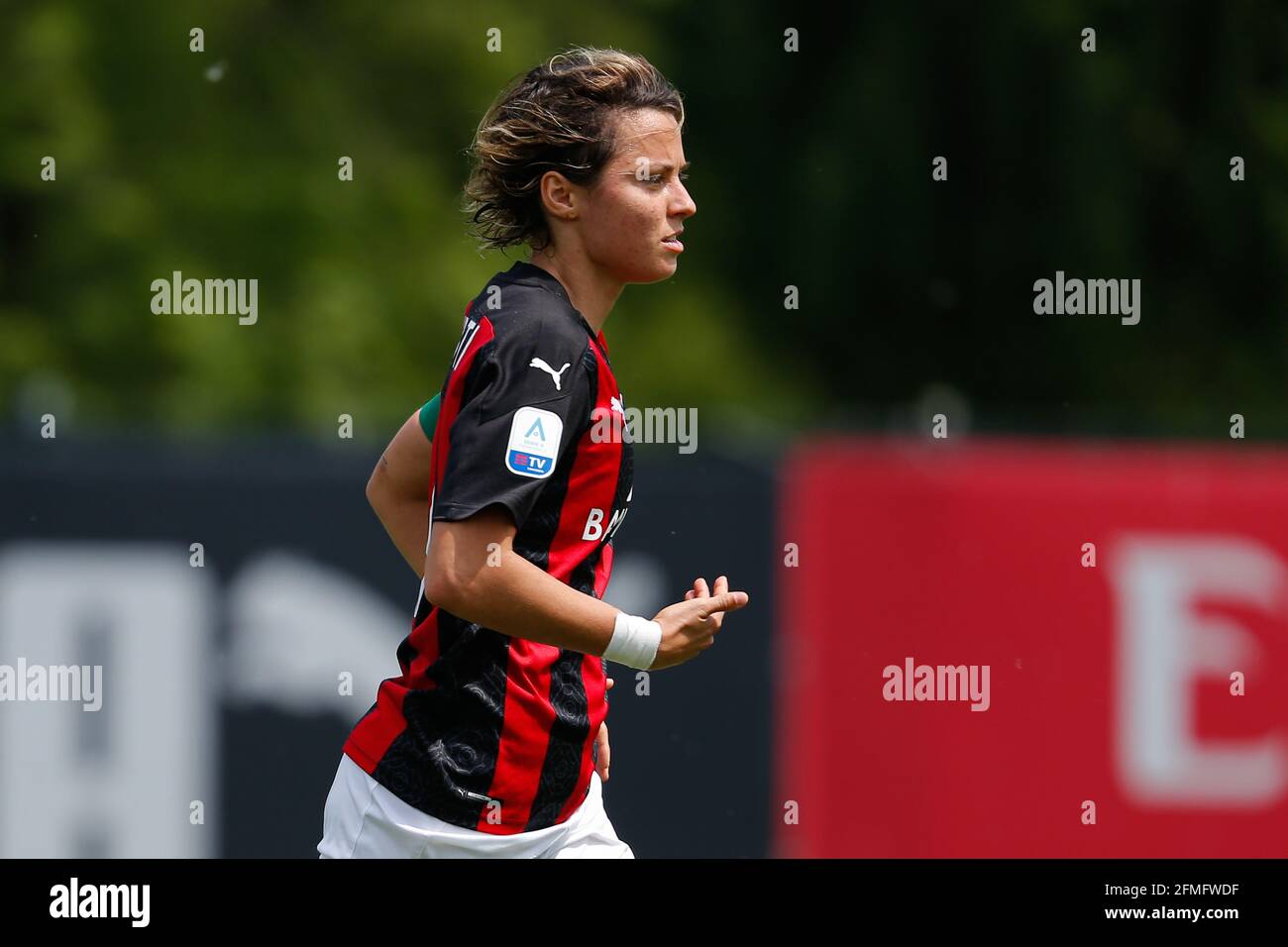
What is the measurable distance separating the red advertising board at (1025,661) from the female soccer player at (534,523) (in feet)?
12.2

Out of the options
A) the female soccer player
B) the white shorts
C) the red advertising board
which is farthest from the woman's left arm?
the red advertising board

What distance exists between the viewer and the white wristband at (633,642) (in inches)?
142

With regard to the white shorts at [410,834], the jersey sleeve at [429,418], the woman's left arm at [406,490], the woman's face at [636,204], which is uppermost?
the woman's face at [636,204]

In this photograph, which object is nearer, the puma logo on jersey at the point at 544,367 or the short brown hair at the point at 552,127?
the puma logo on jersey at the point at 544,367

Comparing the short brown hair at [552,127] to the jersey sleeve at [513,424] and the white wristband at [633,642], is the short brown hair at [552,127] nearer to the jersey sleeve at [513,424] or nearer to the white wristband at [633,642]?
the jersey sleeve at [513,424]

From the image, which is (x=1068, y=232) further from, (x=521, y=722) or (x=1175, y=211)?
(x=521, y=722)

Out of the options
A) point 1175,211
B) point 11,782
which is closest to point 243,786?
point 11,782

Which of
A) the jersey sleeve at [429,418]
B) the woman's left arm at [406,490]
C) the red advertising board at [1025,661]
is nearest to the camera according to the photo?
the jersey sleeve at [429,418]

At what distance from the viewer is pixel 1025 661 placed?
25.1 ft

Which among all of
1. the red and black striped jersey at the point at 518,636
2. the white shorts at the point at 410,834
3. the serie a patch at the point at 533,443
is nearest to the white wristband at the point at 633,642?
the red and black striped jersey at the point at 518,636

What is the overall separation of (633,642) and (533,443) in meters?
0.41

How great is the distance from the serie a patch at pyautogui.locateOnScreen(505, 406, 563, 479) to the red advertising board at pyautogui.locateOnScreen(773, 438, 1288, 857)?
4.16 m
